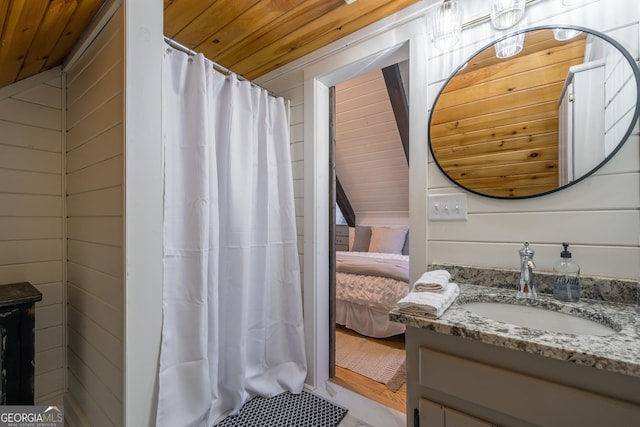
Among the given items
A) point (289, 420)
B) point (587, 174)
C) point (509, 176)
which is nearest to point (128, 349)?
point (289, 420)

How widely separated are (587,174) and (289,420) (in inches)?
71.0

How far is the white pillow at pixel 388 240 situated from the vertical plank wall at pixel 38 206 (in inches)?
132

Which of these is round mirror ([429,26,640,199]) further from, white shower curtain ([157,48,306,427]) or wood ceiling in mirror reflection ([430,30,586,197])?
white shower curtain ([157,48,306,427])

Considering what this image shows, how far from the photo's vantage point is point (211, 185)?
4.72 ft

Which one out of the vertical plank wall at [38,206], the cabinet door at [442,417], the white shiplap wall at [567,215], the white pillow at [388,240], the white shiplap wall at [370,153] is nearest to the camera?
the cabinet door at [442,417]

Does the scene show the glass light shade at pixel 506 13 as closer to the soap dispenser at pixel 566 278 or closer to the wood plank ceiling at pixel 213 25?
the wood plank ceiling at pixel 213 25

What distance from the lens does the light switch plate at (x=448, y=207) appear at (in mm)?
1330

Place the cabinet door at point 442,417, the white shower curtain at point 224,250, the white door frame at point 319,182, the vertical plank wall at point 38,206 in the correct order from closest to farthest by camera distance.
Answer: the cabinet door at point 442,417, the white shower curtain at point 224,250, the vertical plank wall at point 38,206, the white door frame at point 319,182


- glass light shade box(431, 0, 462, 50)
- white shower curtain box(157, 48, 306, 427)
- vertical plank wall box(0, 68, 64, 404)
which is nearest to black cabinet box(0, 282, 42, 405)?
vertical plank wall box(0, 68, 64, 404)

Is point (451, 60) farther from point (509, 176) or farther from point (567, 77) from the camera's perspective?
point (509, 176)

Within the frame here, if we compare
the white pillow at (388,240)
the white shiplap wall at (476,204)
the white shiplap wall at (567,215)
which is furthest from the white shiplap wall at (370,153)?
the white shiplap wall at (567,215)

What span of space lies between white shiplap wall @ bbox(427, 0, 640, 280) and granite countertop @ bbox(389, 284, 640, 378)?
0.18 meters

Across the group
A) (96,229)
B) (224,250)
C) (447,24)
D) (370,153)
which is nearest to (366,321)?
(224,250)

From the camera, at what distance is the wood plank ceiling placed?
115 centimetres
